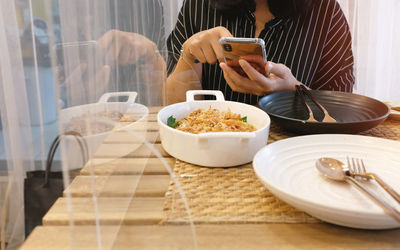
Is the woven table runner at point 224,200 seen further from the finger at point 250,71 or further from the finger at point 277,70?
the finger at point 277,70

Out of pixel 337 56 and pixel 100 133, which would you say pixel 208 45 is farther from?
pixel 100 133

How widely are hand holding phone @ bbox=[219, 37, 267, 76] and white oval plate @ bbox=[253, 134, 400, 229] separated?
322 mm

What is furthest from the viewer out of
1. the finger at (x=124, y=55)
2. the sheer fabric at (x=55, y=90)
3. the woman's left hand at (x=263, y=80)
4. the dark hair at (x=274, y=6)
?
the dark hair at (x=274, y=6)

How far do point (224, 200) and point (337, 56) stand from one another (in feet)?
3.83

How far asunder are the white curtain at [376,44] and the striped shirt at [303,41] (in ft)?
3.53

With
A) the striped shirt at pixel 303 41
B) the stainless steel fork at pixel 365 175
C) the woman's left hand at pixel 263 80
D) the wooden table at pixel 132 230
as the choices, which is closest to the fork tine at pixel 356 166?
the stainless steel fork at pixel 365 175

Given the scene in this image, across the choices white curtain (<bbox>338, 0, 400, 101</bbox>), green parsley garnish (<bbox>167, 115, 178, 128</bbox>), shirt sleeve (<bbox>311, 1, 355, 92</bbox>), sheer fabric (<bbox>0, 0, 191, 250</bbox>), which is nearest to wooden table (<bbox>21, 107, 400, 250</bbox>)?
sheer fabric (<bbox>0, 0, 191, 250</bbox>)

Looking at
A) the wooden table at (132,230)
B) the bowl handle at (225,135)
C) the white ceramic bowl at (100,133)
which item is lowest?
the wooden table at (132,230)

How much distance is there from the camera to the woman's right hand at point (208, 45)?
112cm

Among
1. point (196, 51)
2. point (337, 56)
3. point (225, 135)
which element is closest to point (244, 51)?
point (196, 51)

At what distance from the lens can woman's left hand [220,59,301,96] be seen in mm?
1061

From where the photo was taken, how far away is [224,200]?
0.56m

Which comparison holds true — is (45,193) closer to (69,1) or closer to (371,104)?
(69,1)

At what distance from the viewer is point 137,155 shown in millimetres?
588
